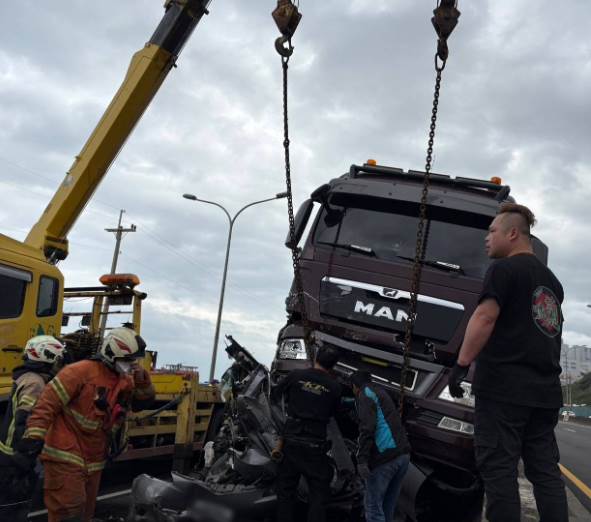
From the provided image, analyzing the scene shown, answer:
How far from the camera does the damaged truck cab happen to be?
4918mm

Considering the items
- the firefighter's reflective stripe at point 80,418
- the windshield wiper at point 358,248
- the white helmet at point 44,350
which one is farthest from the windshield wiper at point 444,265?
the white helmet at point 44,350

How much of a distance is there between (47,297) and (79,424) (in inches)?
135

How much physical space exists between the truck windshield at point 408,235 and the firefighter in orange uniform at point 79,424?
217 cm

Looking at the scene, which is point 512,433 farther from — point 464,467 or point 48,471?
point 48,471

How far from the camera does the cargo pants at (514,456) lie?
3068mm

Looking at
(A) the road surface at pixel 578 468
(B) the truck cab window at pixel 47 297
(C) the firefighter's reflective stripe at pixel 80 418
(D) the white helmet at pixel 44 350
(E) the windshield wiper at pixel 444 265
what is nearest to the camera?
(C) the firefighter's reflective stripe at pixel 80 418

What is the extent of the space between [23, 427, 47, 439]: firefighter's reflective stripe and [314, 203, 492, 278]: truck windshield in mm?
2884

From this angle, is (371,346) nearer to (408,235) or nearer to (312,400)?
(312,400)

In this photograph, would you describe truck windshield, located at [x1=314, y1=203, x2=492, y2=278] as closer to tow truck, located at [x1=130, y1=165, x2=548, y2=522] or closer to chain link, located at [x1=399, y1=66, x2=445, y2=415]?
tow truck, located at [x1=130, y1=165, x2=548, y2=522]

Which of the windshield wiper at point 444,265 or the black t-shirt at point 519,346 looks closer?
the black t-shirt at point 519,346

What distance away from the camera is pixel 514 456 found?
309 cm

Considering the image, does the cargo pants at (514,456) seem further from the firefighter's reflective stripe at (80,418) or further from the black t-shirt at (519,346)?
the firefighter's reflective stripe at (80,418)

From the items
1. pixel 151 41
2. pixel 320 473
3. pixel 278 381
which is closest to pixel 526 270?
pixel 320 473

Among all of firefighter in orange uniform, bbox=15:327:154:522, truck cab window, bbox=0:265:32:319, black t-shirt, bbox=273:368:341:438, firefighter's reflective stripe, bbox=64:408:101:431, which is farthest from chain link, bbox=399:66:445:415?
truck cab window, bbox=0:265:32:319
